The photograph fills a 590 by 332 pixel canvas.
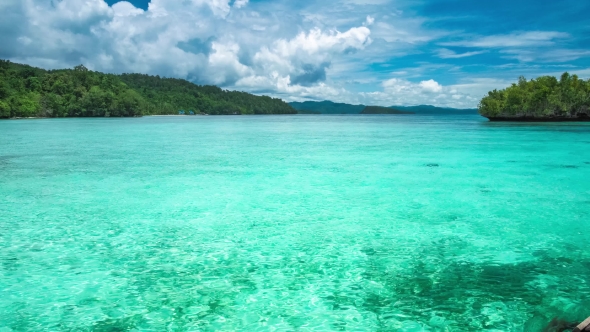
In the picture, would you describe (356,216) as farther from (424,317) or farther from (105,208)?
(105,208)

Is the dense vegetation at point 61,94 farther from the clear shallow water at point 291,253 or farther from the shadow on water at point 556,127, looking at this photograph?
the clear shallow water at point 291,253

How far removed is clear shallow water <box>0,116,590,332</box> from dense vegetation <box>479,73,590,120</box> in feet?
240

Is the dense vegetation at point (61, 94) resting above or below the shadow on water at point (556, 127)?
above

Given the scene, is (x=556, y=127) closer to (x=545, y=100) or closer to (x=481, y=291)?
(x=545, y=100)

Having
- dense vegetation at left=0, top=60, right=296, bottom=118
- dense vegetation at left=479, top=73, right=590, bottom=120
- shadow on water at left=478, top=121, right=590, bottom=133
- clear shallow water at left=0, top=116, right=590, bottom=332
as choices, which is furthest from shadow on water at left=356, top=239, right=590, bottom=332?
dense vegetation at left=0, top=60, right=296, bottom=118

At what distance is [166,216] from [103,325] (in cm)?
582

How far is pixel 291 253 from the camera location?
8.39 meters

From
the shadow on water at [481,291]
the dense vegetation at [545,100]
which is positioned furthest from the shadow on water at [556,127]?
the shadow on water at [481,291]

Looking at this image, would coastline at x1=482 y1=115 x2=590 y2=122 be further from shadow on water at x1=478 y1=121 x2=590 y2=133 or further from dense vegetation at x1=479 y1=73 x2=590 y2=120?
shadow on water at x1=478 y1=121 x2=590 y2=133

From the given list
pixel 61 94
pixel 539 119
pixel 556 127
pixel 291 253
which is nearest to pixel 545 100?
pixel 539 119

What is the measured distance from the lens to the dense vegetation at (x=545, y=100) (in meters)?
78.3

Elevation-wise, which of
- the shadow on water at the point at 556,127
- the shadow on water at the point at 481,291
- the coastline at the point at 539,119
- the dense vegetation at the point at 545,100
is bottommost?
the shadow on water at the point at 481,291

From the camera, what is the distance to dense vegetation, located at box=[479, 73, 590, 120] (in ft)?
257

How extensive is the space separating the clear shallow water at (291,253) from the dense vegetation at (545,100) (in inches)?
2883
